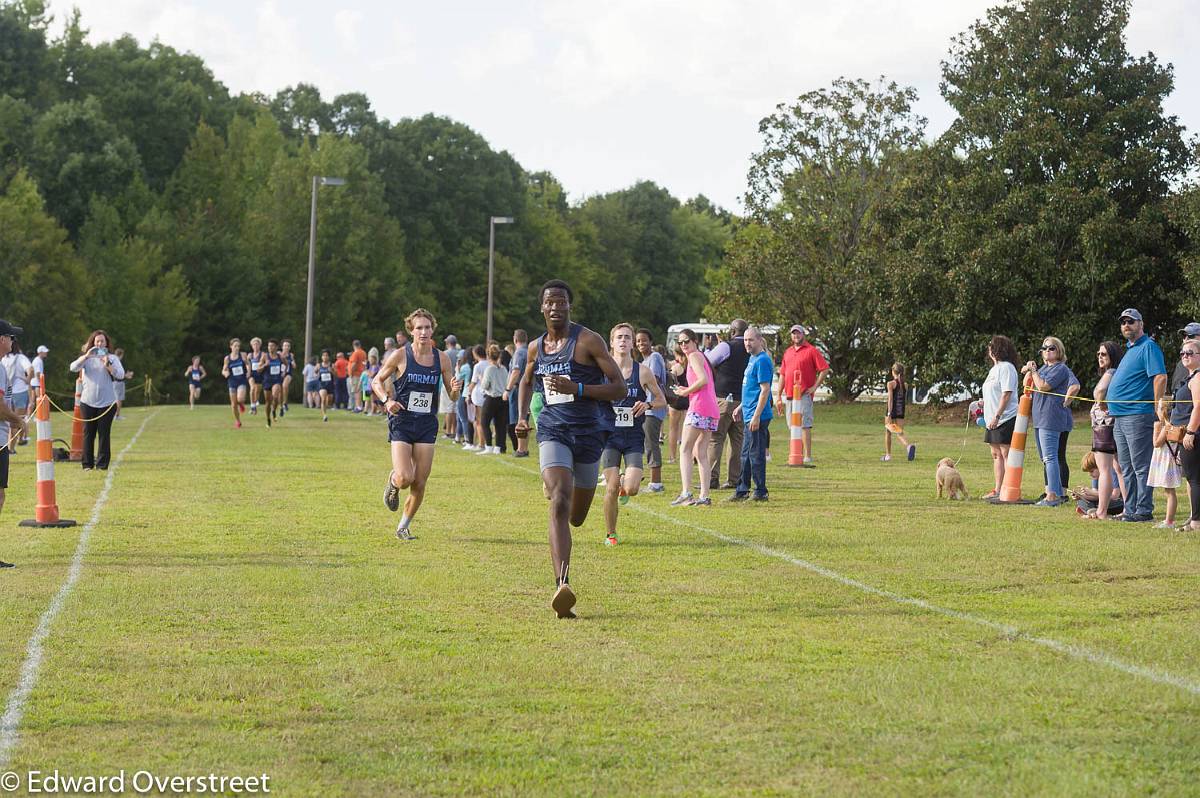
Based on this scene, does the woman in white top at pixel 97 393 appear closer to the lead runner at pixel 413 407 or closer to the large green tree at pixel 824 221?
the lead runner at pixel 413 407

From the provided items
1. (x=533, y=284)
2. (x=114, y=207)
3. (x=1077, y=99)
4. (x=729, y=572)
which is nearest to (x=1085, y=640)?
(x=729, y=572)

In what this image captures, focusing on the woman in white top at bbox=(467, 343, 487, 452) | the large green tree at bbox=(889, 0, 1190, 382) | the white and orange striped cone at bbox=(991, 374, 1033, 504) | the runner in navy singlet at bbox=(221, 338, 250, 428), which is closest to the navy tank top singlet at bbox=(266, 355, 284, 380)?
the runner in navy singlet at bbox=(221, 338, 250, 428)

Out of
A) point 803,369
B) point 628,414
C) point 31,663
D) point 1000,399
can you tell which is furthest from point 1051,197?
point 31,663

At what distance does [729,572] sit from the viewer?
11008 millimetres

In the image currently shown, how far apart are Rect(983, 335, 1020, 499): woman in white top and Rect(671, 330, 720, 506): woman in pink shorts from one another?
338cm

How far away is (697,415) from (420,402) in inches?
142

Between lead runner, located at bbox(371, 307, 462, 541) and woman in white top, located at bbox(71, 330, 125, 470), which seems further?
woman in white top, located at bbox(71, 330, 125, 470)

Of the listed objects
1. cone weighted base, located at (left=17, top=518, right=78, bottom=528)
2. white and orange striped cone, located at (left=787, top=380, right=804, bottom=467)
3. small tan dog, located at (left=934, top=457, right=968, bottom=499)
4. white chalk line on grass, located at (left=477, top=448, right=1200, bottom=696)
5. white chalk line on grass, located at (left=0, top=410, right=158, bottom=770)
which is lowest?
white chalk line on grass, located at (left=0, top=410, right=158, bottom=770)

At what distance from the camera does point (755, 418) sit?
658 inches

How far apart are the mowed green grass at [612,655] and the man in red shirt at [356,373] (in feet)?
99.0

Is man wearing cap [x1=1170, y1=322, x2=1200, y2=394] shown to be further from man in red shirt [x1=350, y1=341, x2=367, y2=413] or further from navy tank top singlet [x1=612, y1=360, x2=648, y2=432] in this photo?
man in red shirt [x1=350, y1=341, x2=367, y2=413]

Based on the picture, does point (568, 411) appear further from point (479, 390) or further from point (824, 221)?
point (824, 221)

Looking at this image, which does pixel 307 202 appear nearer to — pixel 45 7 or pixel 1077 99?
pixel 45 7

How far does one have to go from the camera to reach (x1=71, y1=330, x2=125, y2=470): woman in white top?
65.8 ft
